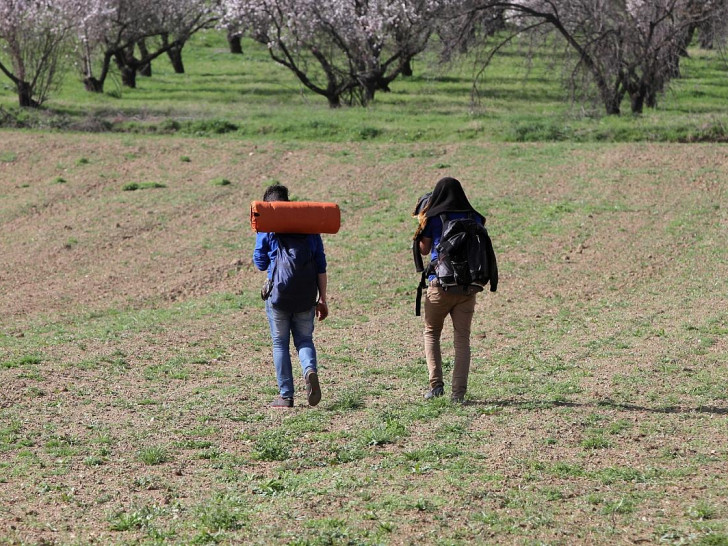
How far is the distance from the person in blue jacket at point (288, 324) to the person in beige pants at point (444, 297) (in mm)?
778

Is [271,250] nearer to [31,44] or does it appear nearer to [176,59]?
[31,44]

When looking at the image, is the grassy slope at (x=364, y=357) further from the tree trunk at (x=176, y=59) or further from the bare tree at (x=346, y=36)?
the tree trunk at (x=176, y=59)

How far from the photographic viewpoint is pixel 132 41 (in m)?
34.7

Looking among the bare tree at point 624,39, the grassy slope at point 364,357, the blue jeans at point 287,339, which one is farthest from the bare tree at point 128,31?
the blue jeans at point 287,339

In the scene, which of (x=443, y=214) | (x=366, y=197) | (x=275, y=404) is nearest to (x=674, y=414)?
(x=443, y=214)

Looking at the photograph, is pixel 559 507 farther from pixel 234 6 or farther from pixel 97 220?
pixel 234 6

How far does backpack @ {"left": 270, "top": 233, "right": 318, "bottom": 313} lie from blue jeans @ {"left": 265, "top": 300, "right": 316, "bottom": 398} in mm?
133

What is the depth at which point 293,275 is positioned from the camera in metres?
7.38

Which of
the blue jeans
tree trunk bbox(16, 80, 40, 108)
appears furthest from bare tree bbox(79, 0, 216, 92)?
the blue jeans

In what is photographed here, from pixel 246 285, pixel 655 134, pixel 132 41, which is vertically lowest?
pixel 246 285

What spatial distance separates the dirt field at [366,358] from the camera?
17.6ft

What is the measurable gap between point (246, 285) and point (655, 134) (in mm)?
11454

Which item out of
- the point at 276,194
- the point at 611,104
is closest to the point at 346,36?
the point at 611,104

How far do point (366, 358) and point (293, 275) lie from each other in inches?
114
